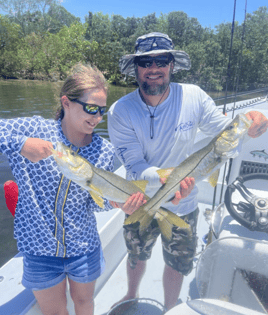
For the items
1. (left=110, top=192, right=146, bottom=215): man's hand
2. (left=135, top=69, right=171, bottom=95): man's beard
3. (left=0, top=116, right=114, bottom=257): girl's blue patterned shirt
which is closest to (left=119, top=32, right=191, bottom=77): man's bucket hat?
(left=135, top=69, right=171, bottom=95): man's beard

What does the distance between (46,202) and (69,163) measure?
0.39 m

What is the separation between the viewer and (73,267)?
1786mm

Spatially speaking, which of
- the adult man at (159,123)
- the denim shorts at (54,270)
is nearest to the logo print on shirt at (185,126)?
the adult man at (159,123)

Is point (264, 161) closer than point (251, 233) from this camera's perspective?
No

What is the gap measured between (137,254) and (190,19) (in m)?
60.9

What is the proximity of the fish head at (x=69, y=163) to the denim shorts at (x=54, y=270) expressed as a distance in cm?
65

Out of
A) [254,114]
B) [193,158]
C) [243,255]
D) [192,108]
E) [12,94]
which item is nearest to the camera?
[243,255]

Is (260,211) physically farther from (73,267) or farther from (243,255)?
(73,267)

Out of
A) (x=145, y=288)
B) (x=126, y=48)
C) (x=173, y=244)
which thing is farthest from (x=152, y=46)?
(x=126, y=48)

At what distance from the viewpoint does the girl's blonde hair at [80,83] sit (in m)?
1.69

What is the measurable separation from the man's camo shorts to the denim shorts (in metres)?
0.49

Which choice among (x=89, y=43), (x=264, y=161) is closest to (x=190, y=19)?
(x=89, y=43)

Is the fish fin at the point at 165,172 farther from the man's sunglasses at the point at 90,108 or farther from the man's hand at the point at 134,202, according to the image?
the man's sunglasses at the point at 90,108

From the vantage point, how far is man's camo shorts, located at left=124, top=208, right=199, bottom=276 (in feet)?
7.24
